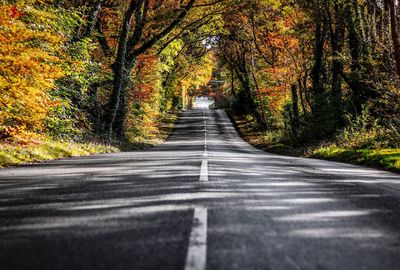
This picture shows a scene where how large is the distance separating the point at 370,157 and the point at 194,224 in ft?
33.7

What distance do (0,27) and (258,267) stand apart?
8.72 meters

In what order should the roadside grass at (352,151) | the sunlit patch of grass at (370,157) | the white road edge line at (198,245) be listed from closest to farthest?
1. the white road edge line at (198,245)
2. the sunlit patch of grass at (370,157)
3. the roadside grass at (352,151)

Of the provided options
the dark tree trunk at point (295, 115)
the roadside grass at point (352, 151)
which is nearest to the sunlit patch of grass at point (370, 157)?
the roadside grass at point (352, 151)

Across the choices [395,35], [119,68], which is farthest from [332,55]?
[119,68]

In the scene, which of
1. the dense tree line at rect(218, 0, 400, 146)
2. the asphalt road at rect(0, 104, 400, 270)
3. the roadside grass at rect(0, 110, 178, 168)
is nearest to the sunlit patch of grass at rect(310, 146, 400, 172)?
the dense tree line at rect(218, 0, 400, 146)

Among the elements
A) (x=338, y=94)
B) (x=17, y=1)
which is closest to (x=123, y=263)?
(x=17, y=1)

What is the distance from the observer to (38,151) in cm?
1155

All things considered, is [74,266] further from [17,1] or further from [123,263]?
[17,1]

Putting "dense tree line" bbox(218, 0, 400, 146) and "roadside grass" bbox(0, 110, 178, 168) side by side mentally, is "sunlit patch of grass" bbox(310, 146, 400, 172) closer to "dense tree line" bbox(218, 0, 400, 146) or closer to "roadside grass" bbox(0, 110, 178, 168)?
"dense tree line" bbox(218, 0, 400, 146)

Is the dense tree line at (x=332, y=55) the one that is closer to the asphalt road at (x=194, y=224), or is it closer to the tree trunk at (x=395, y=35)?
the tree trunk at (x=395, y=35)

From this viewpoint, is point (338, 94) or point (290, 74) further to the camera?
point (290, 74)

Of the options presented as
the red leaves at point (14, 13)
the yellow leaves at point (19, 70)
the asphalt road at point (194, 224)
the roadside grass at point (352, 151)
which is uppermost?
the red leaves at point (14, 13)

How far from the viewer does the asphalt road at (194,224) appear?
307 cm

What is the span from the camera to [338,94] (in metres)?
21.6
